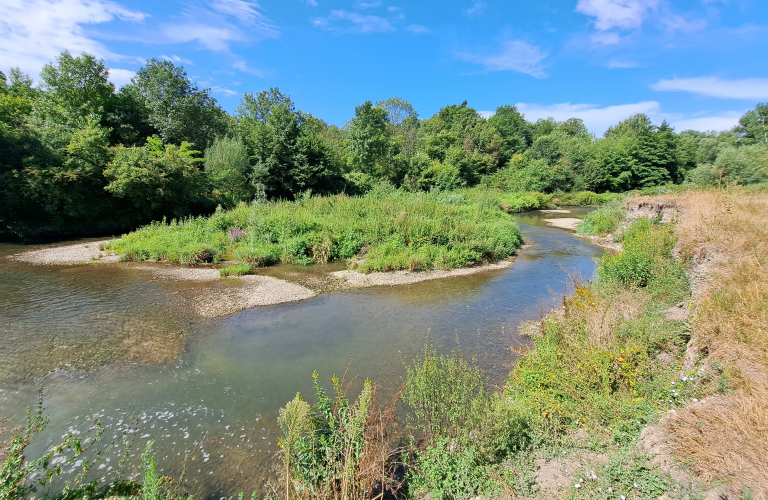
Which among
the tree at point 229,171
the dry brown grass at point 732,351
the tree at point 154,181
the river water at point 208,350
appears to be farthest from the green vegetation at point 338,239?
the dry brown grass at point 732,351

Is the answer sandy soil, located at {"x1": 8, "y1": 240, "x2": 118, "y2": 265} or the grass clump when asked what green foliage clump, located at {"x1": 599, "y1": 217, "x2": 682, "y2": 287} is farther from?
sandy soil, located at {"x1": 8, "y1": 240, "x2": 118, "y2": 265}

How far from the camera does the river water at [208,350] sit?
560 cm

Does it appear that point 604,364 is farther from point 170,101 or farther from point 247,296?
point 170,101

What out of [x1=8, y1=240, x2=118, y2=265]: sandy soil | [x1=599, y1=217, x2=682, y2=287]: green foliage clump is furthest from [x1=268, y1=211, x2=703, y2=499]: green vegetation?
[x1=8, y1=240, x2=118, y2=265]: sandy soil

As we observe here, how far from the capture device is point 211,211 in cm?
2773

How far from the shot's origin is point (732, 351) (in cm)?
441

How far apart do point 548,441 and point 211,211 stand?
28.9 metres

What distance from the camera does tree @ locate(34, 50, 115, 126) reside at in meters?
27.0

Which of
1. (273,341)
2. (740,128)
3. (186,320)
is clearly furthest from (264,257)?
(740,128)

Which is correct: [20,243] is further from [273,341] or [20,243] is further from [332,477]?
[332,477]

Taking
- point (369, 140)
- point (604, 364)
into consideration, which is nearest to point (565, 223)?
point (369, 140)

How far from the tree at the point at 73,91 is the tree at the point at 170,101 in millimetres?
2881

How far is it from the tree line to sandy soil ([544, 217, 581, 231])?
8.20 m

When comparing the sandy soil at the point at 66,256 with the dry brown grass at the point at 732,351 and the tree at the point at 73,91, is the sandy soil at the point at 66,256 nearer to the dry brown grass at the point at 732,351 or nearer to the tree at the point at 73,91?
the tree at the point at 73,91
